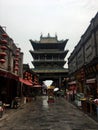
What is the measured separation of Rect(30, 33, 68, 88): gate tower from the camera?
58.2 metres

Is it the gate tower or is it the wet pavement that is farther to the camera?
the gate tower

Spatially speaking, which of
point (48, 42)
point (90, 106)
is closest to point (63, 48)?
point (48, 42)

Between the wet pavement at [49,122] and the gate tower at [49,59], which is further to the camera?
the gate tower at [49,59]

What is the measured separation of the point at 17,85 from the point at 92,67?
32.4 feet

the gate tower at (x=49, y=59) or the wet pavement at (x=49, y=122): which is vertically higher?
the gate tower at (x=49, y=59)

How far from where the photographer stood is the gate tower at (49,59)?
191ft

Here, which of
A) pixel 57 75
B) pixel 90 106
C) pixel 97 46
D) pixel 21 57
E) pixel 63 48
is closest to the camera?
pixel 90 106

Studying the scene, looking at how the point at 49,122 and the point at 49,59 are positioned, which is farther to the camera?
the point at 49,59

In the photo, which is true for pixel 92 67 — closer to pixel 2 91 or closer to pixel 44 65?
pixel 2 91

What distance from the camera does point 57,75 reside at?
2307 inches

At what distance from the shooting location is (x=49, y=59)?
60.8 metres

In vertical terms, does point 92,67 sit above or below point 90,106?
above

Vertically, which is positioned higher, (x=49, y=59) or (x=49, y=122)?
(x=49, y=59)

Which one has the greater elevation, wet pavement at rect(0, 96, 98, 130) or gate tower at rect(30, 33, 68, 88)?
gate tower at rect(30, 33, 68, 88)
